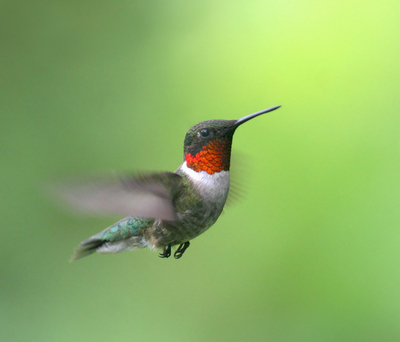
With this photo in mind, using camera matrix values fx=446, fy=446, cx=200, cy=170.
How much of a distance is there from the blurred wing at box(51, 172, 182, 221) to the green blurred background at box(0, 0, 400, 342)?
166 centimetres

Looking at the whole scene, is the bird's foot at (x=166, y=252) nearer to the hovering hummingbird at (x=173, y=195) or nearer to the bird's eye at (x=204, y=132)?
the hovering hummingbird at (x=173, y=195)

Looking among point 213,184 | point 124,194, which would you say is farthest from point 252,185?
point 124,194

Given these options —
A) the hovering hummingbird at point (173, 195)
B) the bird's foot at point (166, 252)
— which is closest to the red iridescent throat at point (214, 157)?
the hovering hummingbird at point (173, 195)

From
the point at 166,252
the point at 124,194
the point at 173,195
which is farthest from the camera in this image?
the point at 166,252

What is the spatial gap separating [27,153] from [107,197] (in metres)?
2.30

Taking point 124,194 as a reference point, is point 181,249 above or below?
below

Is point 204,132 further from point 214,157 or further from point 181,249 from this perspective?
point 181,249

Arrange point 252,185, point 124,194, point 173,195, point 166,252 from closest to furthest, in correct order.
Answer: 1. point 124,194
2. point 173,195
3. point 166,252
4. point 252,185

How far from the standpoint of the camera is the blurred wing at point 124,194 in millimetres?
795

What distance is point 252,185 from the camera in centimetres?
254

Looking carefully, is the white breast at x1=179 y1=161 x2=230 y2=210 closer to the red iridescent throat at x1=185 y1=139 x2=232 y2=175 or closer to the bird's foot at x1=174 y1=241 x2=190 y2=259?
the red iridescent throat at x1=185 y1=139 x2=232 y2=175

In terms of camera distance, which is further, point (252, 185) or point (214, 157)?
point (252, 185)

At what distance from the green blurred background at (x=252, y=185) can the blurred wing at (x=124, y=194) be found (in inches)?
65.2

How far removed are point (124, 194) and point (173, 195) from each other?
19 centimetres
